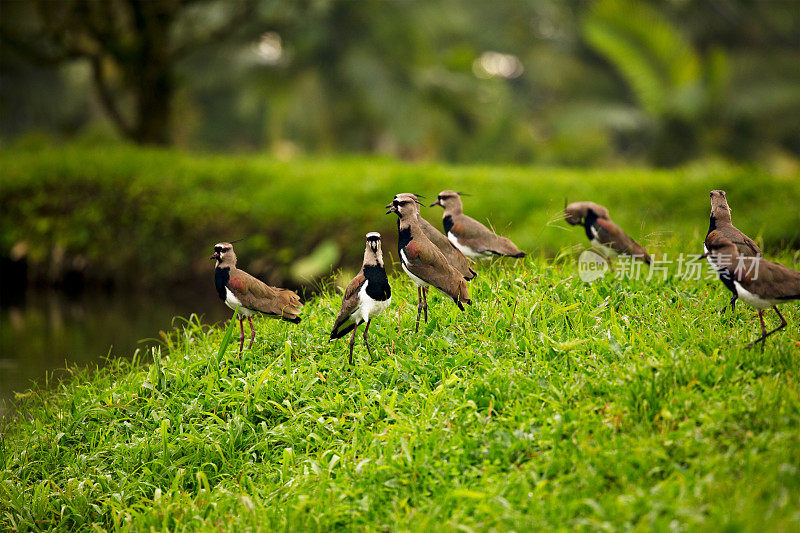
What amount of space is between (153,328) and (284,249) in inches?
83.7

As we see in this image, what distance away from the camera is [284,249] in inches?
391

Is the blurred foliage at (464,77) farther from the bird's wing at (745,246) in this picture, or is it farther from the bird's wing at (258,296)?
the bird's wing at (745,246)

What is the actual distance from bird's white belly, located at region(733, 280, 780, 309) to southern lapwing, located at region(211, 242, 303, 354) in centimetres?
259

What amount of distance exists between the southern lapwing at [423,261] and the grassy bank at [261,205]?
4.59m

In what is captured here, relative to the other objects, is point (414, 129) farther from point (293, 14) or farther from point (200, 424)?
point (200, 424)

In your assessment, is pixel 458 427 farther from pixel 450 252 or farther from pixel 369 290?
pixel 450 252

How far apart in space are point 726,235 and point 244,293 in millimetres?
2858

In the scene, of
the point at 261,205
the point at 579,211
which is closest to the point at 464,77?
the point at 261,205

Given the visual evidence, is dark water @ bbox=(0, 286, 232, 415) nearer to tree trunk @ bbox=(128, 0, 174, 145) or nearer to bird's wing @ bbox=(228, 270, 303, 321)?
bird's wing @ bbox=(228, 270, 303, 321)

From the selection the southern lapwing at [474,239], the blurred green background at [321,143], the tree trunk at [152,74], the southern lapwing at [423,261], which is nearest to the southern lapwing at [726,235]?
the blurred green background at [321,143]

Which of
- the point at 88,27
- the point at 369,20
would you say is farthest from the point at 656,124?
the point at 88,27

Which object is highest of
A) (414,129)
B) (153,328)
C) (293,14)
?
(293,14)

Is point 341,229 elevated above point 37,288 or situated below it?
above

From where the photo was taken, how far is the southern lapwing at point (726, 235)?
4.01 metres
